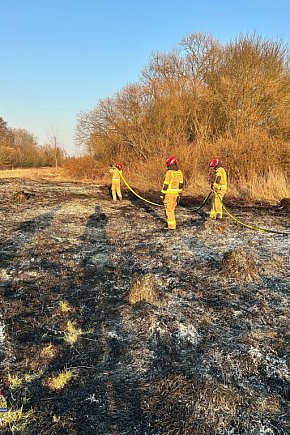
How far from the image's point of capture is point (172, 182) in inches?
290

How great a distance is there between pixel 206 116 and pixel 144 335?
16691 millimetres

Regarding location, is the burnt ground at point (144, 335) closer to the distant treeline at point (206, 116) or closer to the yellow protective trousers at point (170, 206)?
the yellow protective trousers at point (170, 206)

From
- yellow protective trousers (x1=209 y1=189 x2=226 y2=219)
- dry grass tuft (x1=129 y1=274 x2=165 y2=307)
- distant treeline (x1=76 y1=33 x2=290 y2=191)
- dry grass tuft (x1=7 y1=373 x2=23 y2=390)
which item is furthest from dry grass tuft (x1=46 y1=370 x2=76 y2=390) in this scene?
distant treeline (x1=76 y1=33 x2=290 y2=191)

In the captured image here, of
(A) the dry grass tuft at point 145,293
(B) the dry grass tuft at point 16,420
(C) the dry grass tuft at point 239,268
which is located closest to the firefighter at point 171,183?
(C) the dry grass tuft at point 239,268

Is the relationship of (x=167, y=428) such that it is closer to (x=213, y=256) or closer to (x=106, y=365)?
(x=106, y=365)

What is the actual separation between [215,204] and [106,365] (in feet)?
22.4

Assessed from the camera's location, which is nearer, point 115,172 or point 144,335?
point 144,335

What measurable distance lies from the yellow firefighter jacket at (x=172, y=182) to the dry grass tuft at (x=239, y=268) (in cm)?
253

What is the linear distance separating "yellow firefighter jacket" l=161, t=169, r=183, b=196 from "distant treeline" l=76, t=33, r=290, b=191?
26.3ft

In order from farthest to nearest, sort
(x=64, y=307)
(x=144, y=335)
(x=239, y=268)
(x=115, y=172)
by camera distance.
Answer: (x=115, y=172) → (x=239, y=268) → (x=64, y=307) → (x=144, y=335)

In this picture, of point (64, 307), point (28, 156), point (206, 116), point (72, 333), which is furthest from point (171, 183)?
point (28, 156)

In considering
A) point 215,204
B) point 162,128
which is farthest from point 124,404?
point 162,128

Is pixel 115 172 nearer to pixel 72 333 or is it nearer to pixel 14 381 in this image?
pixel 72 333

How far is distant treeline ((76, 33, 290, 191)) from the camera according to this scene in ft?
49.4
